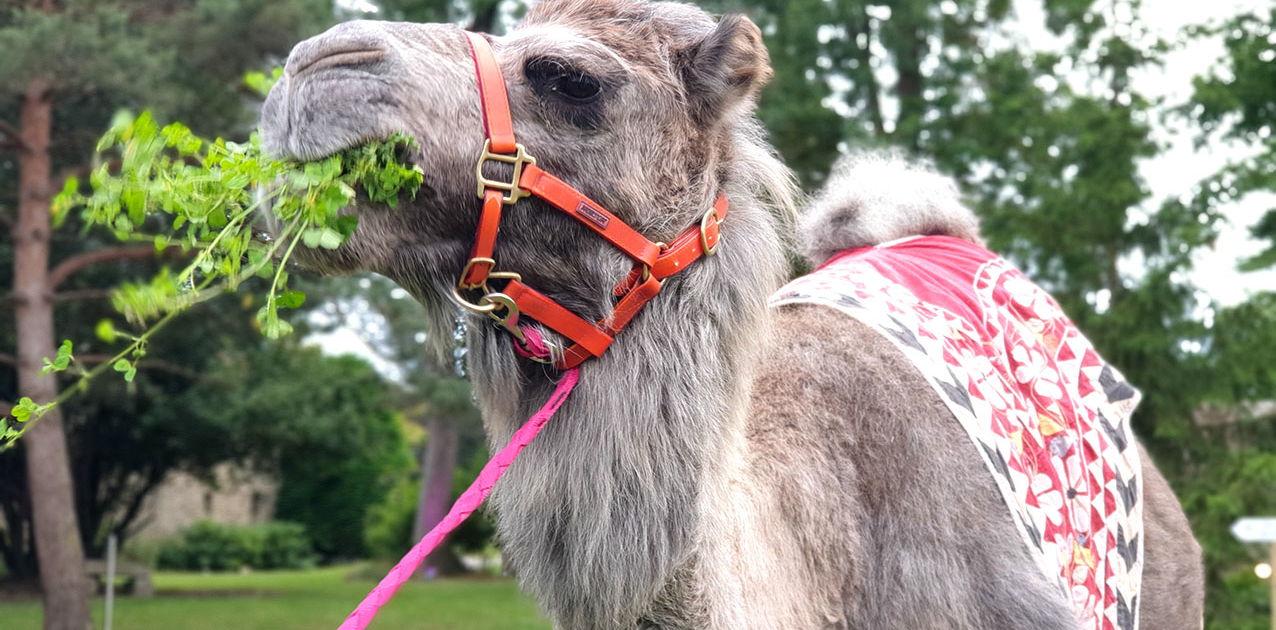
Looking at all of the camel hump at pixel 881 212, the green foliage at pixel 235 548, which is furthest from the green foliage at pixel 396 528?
the camel hump at pixel 881 212

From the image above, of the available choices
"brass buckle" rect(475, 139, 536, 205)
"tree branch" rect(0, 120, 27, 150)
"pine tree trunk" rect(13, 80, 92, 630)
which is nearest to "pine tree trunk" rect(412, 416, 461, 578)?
"pine tree trunk" rect(13, 80, 92, 630)

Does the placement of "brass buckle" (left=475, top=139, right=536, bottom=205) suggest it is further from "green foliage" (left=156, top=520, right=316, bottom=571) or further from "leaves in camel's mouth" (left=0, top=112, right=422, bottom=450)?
"green foliage" (left=156, top=520, right=316, bottom=571)

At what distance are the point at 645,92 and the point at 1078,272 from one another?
8.89m

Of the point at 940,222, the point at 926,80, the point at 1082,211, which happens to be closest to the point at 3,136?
the point at 926,80

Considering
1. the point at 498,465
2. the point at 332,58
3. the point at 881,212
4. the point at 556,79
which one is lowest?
the point at 498,465

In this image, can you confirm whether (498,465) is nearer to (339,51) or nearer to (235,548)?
(339,51)

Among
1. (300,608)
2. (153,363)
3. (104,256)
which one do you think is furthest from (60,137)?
(300,608)

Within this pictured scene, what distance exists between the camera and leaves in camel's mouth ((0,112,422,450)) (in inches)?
84.7

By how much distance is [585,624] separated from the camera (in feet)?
8.16

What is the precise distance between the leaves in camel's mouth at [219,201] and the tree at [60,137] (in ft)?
38.0

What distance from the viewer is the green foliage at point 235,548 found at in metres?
37.7

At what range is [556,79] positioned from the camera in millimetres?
2498

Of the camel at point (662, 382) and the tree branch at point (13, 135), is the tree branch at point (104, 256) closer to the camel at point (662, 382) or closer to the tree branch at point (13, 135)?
the tree branch at point (13, 135)

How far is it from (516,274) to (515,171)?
0.66 ft
